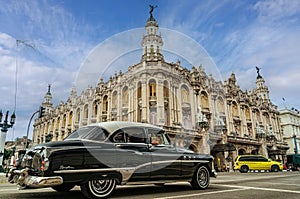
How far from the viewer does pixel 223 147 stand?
2884 cm

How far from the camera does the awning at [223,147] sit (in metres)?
28.1

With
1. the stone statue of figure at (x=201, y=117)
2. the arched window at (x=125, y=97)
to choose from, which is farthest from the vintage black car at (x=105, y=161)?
the arched window at (x=125, y=97)

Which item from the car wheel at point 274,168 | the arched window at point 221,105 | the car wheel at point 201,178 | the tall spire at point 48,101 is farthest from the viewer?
the tall spire at point 48,101

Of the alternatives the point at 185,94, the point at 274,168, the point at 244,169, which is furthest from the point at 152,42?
the point at 274,168

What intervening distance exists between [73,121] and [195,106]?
74.3ft

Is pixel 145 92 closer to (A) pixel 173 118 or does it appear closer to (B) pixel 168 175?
(A) pixel 173 118

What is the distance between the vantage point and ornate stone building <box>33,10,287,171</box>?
27.3 meters

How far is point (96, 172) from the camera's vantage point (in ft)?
16.4

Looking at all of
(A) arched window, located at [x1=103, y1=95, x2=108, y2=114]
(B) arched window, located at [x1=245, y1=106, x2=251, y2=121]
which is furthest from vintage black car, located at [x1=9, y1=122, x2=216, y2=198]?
(B) arched window, located at [x1=245, y1=106, x2=251, y2=121]

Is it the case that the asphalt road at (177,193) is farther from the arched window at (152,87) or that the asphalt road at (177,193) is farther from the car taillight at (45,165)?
the arched window at (152,87)

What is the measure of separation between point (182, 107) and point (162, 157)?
2353 centimetres

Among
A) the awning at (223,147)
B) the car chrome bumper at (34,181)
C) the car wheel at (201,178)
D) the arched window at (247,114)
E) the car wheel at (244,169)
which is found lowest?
the car wheel at (244,169)

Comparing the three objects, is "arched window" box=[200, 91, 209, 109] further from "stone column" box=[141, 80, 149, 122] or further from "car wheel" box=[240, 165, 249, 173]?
"car wheel" box=[240, 165, 249, 173]

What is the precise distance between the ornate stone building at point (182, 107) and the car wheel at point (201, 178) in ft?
58.6
